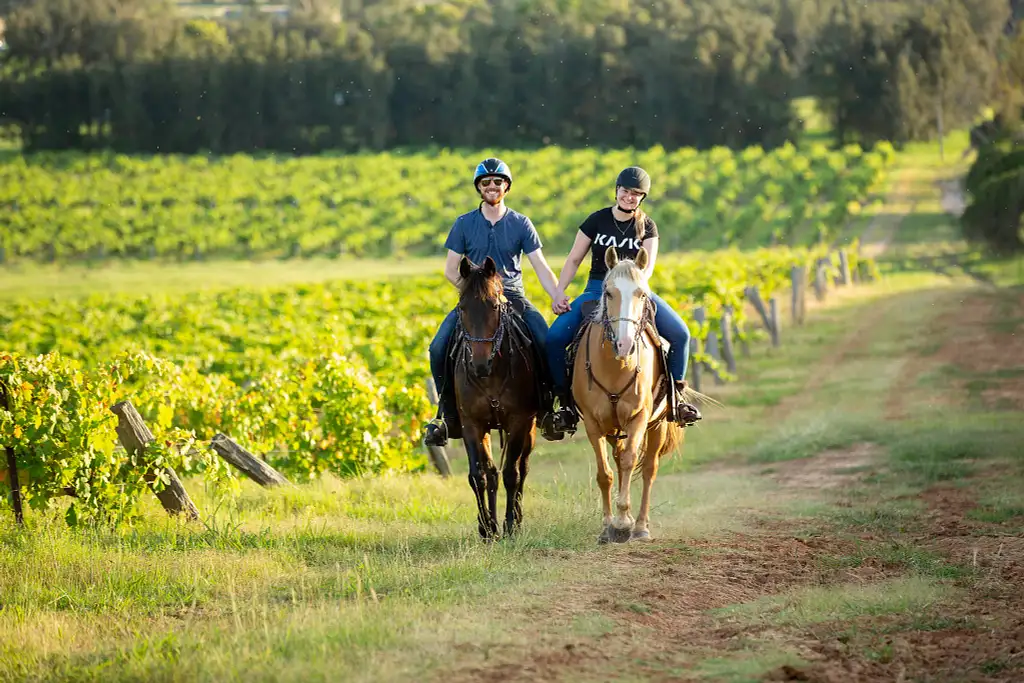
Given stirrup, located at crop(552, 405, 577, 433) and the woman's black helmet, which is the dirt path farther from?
the woman's black helmet

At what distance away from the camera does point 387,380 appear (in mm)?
19031

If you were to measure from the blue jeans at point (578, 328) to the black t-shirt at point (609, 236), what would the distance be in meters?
0.18

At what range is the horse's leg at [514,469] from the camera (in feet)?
32.3

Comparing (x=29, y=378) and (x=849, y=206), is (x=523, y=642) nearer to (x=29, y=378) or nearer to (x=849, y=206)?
(x=29, y=378)

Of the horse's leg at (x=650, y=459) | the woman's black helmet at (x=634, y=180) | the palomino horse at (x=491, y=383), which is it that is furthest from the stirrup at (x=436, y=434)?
the woman's black helmet at (x=634, y=180)

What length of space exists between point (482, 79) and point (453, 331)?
265 ft

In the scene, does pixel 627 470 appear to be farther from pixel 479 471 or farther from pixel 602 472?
pixel 479 471

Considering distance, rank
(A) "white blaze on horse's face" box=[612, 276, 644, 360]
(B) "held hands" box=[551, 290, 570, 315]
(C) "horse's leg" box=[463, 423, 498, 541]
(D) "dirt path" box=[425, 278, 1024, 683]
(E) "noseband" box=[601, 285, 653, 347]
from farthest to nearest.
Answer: (B) "held hands" box=[551, 290, 570, 315], (C) "horse's leg" box=[463, 423, 498, 541], (E) "noseband" box=[601, 285, 653, 347], (A) "white blaze on horse's face" box=[612, 276, 644, 360], (D) "dirt path" box=[425, 278, 1024, 683]

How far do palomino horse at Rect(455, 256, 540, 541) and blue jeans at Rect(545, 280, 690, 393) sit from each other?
25 cm

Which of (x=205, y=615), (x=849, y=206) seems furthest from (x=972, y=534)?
(x=849, y=206)

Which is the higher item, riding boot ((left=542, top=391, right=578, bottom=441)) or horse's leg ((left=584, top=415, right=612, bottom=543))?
riding boot ((left=542, top=391, right=578, bottom=441))

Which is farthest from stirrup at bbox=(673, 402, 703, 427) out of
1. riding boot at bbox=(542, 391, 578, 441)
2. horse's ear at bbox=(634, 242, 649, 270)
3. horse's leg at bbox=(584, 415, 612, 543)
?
horse's ear at bbox=(634, 242, 649, 270)

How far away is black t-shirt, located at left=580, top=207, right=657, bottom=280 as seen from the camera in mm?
9668

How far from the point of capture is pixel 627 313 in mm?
9008
